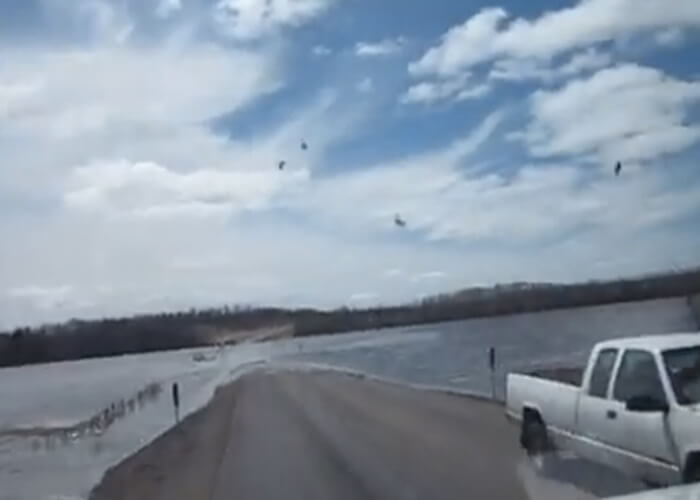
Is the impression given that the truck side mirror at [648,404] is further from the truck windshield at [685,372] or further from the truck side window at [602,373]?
the truck side window at [602,373]

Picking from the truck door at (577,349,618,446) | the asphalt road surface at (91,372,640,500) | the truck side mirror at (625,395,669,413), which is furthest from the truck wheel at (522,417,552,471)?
the truck side mirror at (625,395,669,413)

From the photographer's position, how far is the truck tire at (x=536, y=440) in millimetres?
13992

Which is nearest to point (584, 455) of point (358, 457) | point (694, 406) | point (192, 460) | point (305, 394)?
point (694, 406)

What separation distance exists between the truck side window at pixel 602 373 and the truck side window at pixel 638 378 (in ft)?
0.84

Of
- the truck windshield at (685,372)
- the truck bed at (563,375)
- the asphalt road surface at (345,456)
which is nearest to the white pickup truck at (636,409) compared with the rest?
the truck windshield at (685,372)

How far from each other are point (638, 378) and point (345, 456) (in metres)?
10.1

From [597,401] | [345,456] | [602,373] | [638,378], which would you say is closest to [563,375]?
[602,373]

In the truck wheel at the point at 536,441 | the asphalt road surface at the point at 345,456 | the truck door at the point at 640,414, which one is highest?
the truck door at the point at 640,414

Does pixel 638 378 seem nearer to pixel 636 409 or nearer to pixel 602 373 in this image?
pixel 602 373

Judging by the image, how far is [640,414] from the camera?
1053 cm

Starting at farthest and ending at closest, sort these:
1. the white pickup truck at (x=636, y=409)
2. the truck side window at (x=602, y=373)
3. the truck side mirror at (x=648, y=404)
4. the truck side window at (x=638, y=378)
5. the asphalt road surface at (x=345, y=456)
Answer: the asphalt road surface at (x=345, y=456)
the truck side window at (x=602, y=373)
the truck side window at (x=638, y=378)
the truck side mirror at (x=648, y=404)
the white pickup truck at (x=636, y=409)

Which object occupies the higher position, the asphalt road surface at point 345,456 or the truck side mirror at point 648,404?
the truck side mirror at point 648,404

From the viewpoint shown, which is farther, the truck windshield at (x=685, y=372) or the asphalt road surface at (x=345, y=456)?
the asphalt road surface at (x=345, y=456)

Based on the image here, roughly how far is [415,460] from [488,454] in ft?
3.99
